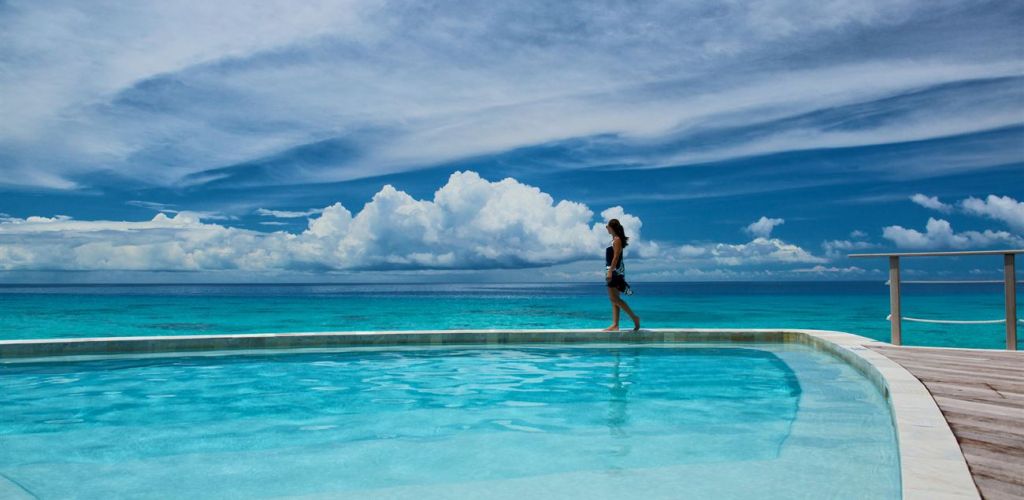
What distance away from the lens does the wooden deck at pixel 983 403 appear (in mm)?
2512

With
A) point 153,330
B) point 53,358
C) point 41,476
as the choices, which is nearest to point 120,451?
point 41,476

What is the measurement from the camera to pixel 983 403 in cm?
384

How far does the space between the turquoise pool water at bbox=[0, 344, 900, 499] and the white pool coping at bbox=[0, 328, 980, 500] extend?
0.25 metres

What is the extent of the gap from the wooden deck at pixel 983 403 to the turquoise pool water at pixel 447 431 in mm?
401

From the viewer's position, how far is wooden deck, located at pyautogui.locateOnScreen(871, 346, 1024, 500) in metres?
2.51

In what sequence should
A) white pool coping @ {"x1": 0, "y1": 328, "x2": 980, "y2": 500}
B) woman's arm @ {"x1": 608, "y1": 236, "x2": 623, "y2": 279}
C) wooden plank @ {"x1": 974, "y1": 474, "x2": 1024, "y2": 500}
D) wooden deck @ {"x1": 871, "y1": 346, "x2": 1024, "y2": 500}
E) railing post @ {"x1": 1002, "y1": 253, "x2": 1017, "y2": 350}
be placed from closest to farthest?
wooden plank @ {"x1": 974, "y1": 474, "x2": 1024, "y2": 500}
wooden deck @ {"x1": 871, "y1": 346, "x2": 1024, "y2": 500}
white pool coping @ {"x1": 0, "y1": 328, "x2": 980, "y2": 500}
railing post @ {"x1": 1002, "y1": 253, "x2": 1017, "y2": 350}
woman's arm @ {"x1": 608, "y1": 236, "x2": 623, "y2": 279}

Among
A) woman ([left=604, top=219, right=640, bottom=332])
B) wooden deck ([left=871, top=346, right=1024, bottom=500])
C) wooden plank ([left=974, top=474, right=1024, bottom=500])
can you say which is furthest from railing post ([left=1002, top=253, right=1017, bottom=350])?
wooden plank ([left=974, top=474, right=1024, bottom=500])

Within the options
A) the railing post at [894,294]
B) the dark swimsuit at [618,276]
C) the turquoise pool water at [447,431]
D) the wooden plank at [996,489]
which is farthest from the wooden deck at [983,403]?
the dark swimsuit at [618,276]

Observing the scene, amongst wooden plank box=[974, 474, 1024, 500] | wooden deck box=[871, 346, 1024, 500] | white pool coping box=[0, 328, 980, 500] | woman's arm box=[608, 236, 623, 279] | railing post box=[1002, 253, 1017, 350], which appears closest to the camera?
wooden plank box=[974, 474, 1024, 500]

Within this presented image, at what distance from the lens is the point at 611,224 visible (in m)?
9.22

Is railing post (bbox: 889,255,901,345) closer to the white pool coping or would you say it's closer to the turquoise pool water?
the white pool coping

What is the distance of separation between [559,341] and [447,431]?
5212mm

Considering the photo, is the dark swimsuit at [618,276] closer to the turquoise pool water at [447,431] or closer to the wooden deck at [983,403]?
the turquoise pool water at [447,431]

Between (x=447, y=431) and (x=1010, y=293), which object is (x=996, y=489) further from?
(x=1010, y=293)
